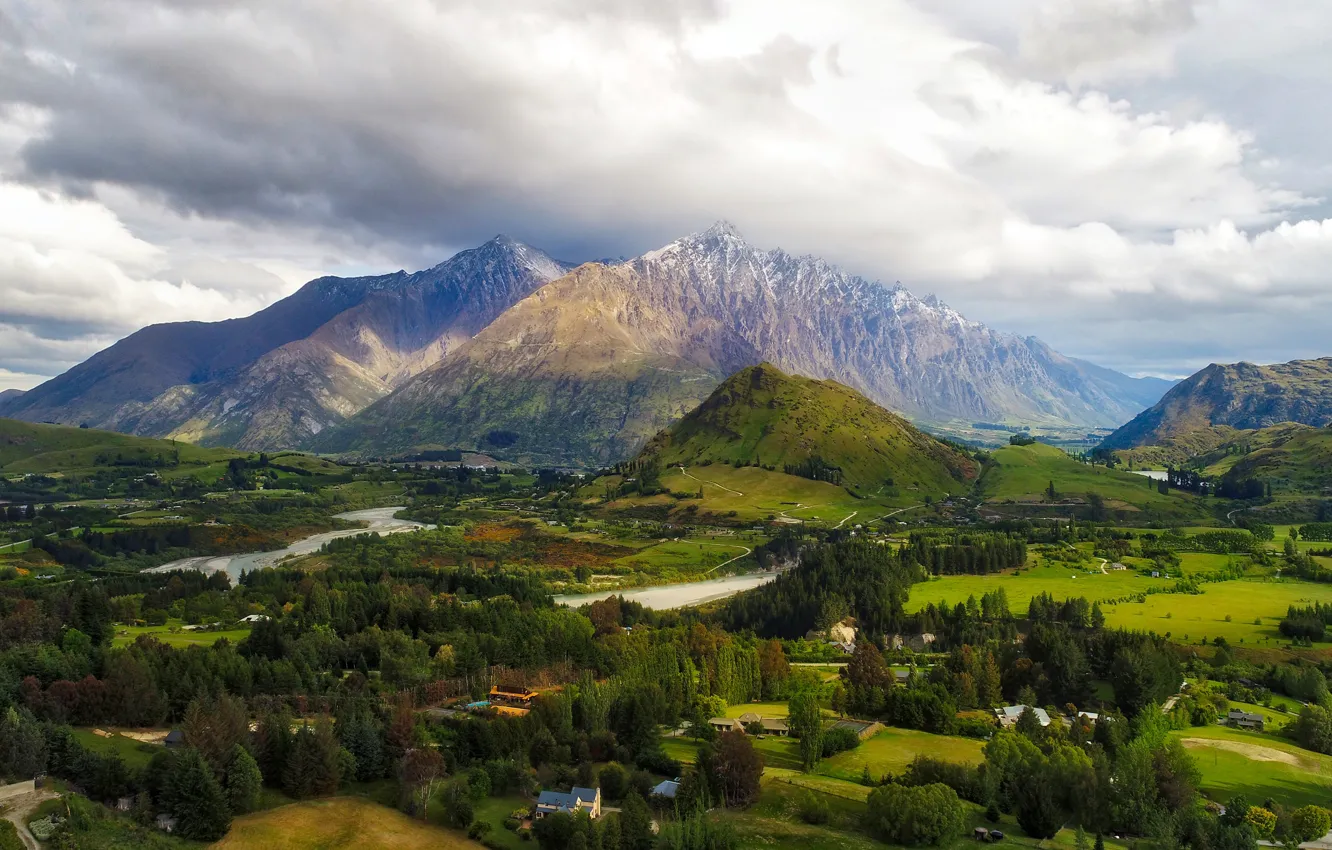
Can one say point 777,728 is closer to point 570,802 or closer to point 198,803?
point 570,802

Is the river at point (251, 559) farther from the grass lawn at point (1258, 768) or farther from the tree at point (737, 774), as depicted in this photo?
the grass lawn at point (1258, 768)

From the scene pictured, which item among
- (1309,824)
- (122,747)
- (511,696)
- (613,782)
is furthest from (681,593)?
(1309,824)

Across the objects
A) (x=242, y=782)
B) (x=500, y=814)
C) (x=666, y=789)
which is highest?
(x=242, y=782)

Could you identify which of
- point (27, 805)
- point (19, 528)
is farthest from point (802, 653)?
point (19, 528)

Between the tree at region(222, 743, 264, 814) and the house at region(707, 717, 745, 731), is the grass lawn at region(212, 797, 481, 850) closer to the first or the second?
the tree at region(222, 743, 264, 814)

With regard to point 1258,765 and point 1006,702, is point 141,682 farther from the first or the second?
point 1258,765
